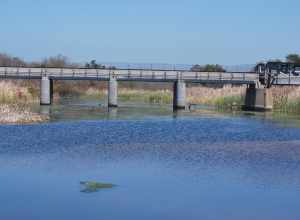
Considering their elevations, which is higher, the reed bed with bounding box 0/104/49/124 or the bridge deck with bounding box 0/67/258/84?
the bridge deck with bounding box 0/67/258/84

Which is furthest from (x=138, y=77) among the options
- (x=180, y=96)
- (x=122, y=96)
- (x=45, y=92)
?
(x=122, y=96)

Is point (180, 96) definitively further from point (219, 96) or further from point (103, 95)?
point (103, 95)

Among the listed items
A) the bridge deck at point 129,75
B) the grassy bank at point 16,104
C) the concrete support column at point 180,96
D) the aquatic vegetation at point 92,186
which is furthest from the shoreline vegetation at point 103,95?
the aquatic vegetation at point 92,186

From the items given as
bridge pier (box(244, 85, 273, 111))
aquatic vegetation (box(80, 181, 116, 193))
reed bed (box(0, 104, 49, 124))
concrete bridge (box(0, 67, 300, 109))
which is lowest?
aquatic vegetation (box(80, 181, 116, 193))

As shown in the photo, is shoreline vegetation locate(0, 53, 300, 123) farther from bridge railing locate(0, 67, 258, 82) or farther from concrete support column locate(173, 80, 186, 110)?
concrete support column locate(173, 80, 186, 110)

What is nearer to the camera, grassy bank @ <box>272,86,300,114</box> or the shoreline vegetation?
the shoreline vegetation

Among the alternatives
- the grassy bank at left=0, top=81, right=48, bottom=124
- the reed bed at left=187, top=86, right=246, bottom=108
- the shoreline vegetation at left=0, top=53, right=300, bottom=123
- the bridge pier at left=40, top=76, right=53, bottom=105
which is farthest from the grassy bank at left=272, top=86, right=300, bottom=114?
the grassy bank at left=0, top=81, right=48, bottom=124

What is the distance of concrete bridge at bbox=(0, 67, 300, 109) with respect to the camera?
2876 inches

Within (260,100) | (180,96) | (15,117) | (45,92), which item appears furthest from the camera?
(260,100)

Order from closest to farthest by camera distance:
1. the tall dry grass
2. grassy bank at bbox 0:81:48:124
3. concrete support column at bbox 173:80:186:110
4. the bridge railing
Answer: grassy bank at bbox 0:81:48:124
the tall dry grass
concrete support column at bbox 173:80:186:110
the bridge railing

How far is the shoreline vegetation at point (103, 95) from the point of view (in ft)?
168

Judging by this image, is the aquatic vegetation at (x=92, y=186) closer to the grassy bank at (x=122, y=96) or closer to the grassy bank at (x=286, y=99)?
the grassy bank at (x=122, y=96)

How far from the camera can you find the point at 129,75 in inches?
2955

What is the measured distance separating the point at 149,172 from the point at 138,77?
162ft
